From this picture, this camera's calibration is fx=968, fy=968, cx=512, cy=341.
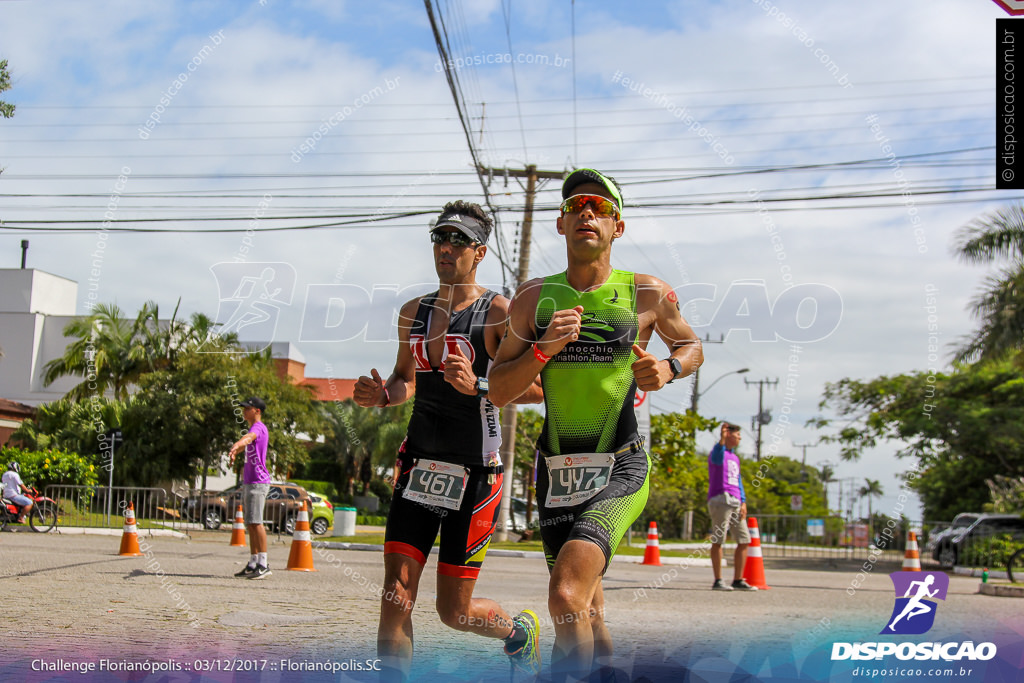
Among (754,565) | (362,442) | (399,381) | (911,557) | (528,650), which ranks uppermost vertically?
(362,442)

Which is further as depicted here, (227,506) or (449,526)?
(227,506)

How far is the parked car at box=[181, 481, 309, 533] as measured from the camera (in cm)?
2430

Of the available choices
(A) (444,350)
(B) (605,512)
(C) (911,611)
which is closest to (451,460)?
(A) (444,350)

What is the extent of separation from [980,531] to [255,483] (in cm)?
1706

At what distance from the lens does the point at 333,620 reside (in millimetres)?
7320

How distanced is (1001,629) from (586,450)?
637 cm

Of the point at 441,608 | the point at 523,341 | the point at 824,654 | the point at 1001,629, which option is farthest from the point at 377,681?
the point at 1001,629

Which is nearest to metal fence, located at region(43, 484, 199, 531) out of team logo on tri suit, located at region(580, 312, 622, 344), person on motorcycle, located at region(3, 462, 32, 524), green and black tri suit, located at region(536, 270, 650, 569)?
person on motorcycle, located at region(3, 462, 32, 524)

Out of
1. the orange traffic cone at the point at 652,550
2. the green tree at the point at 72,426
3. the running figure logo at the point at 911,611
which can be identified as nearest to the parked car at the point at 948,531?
the orange traffic cone at the point at 652,550

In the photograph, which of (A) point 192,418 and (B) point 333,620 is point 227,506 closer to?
(A) point 192,418

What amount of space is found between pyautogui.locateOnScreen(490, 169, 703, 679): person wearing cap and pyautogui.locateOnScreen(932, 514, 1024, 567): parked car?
762 inches

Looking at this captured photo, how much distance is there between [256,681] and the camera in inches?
181

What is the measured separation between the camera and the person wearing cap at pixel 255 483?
10.5 m

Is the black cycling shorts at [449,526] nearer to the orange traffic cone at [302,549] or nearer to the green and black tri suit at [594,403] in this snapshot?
the green and black tri suit at [594,403]
